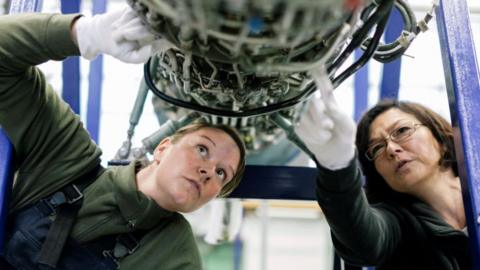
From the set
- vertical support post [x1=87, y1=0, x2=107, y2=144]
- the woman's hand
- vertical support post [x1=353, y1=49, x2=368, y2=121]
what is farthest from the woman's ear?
vertical support post [x1=353, y1=49, x2=368, y2=121]

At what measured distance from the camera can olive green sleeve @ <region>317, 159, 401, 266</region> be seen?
2.89 ft

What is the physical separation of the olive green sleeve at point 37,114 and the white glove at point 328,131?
348 mm

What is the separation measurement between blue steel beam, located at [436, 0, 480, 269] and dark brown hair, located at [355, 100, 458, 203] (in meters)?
0.20

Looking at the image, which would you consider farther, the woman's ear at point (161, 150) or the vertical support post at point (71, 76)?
the vertical support post at point (71, 76)

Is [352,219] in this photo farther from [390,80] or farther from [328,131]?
[390,80]

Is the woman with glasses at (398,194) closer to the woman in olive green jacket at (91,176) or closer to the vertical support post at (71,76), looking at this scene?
the woman in olive green jacket at (91,176)

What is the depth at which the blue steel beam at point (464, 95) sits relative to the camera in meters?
0.94

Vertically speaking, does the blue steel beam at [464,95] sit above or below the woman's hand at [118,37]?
below

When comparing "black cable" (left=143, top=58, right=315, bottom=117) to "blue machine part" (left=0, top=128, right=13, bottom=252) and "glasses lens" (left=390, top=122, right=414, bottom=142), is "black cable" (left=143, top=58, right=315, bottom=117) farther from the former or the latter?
"glasses lens" (left=390, top=122, right=414, bottom=142)

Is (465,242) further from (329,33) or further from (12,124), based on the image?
(12,124)

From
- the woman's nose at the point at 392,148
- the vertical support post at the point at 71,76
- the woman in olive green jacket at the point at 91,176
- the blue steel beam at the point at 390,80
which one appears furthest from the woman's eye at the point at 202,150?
the blue steel beam at the point at 390,80

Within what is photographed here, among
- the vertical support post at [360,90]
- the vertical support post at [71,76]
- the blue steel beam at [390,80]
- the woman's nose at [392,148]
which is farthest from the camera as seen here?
the vertical support post at [360,90]

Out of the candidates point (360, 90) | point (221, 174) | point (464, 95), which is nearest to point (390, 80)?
point (360, 90)

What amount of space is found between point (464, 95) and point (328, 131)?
0.34 metres
